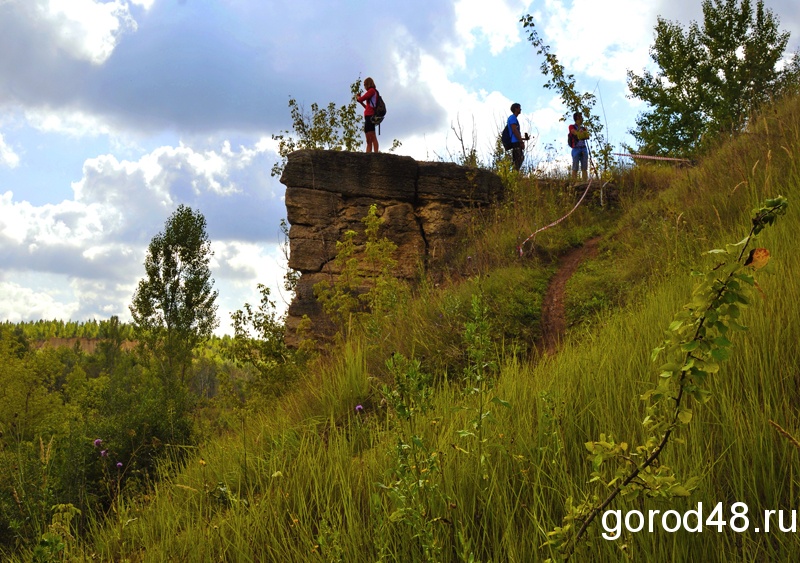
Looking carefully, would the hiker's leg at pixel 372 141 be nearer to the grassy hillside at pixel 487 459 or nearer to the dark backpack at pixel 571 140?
the dark backpack at pixel 571 140

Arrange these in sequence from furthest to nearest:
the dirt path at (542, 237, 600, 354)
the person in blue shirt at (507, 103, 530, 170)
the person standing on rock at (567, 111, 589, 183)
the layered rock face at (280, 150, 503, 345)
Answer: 1. the person in blue shirt at (507, 103, 530, 170)
2. the person standing on rock at (567, 111, 589, 183)
3. the layered rock face at (280, 150, 503, 345)
4. the dirt path at (542, 237, 600, 354)

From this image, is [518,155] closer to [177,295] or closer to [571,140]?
[571,140]

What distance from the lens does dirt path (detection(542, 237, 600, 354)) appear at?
23.9 ft

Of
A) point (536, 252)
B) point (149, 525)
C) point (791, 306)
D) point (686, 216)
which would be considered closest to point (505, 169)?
point (536, 252)

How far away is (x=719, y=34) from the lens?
1168 inches

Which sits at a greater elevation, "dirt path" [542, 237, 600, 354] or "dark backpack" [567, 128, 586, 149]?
"dark backpack" [567, 128, 586, 149]

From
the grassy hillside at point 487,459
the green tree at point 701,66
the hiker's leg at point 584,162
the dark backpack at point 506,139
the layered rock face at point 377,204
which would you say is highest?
the green tree at point 701,66

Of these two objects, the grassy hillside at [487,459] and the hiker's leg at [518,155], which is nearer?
the grassy hillside at [487,459]

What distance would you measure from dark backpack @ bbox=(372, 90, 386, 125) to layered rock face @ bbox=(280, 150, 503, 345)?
1.73m

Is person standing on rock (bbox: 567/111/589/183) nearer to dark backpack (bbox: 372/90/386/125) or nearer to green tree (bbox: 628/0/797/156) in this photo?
dark backpack (bbox: 372/90/386/125)

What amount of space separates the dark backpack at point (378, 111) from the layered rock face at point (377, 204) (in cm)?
173

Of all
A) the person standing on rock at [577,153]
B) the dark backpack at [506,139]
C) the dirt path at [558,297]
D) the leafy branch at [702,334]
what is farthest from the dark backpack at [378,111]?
the leafy branch at [702,334]

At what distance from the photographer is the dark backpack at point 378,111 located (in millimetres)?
15148

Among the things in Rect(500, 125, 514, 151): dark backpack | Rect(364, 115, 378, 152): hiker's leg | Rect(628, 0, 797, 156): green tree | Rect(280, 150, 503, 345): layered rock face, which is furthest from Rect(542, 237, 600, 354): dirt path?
Rect(628, 0, 797, 156): green tree
